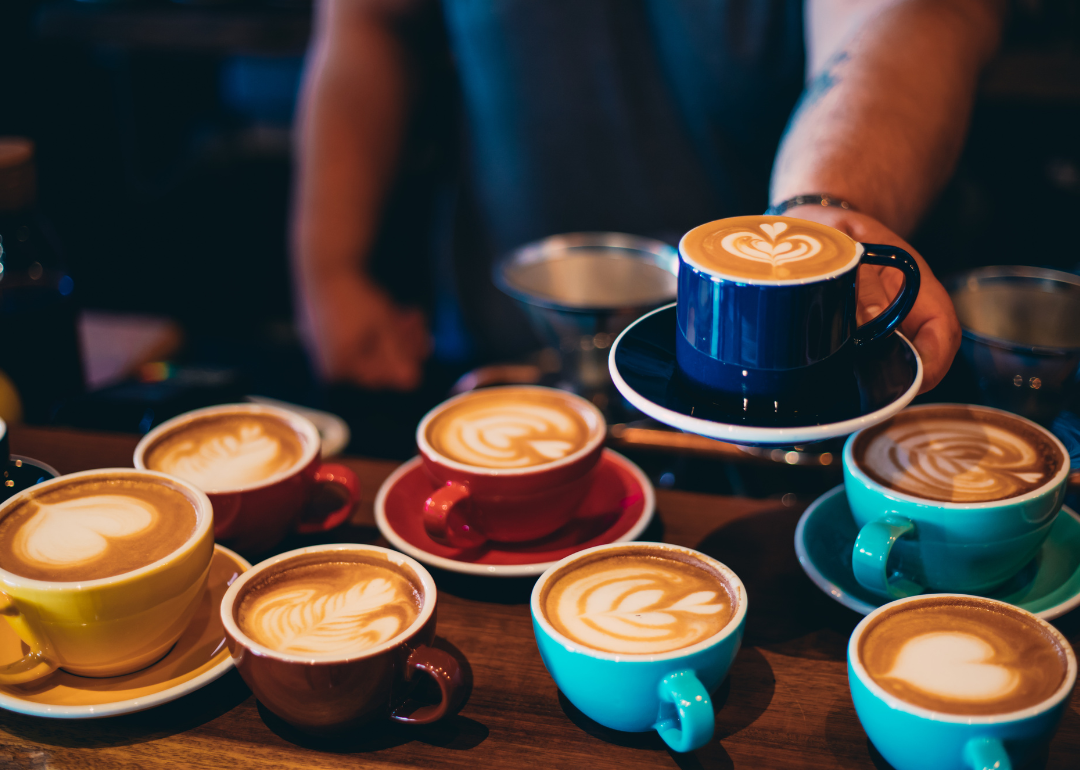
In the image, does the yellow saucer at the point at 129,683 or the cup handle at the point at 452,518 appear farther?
the cup handle at the point at 452,518

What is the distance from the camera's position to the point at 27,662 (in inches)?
29.6

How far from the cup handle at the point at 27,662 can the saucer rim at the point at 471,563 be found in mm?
337

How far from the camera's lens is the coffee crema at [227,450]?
0.98 m

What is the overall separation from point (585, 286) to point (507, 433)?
0.62 metres

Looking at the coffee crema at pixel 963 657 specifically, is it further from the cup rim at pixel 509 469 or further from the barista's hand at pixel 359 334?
the barista's hand at pixel 359 334

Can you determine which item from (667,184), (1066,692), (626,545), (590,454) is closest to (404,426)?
(590,454)

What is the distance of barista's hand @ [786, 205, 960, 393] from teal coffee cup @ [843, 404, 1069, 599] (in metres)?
0.11

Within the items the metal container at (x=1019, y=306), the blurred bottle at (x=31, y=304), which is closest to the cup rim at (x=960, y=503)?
the metal container at (x=1019, y=306)

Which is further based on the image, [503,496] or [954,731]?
[503,496]

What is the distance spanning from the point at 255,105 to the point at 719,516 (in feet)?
12.5

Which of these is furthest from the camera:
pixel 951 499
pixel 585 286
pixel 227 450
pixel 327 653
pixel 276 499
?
pixel 585 286

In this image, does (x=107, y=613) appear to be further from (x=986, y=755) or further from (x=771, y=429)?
(x=986, y=755)

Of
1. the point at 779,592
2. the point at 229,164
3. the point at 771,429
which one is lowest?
the point at 229,164

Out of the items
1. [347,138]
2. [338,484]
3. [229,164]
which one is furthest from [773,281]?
[229,164]
